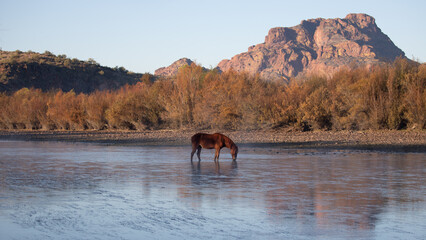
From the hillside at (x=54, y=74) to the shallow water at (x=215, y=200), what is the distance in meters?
60.7

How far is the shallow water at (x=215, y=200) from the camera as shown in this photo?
20.9 ft

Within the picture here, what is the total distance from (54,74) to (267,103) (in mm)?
54128

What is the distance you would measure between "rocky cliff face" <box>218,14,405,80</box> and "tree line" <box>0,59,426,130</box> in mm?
Answer: 76179

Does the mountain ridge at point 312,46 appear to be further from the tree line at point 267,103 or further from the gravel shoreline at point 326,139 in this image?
the gravel shoreline at point 326,139

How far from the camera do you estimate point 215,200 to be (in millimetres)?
8523

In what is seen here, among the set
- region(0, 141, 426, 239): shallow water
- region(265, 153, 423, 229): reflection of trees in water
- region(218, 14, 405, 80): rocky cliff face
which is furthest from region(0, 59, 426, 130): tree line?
region(218, 14, 405, 80): rocky cliff face

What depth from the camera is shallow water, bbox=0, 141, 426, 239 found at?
6355 mm

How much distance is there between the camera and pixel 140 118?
3566cm

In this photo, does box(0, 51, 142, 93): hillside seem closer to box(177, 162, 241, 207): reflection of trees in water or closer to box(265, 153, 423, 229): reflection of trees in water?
box(177, 162, 241, 207): reflection of trees in water

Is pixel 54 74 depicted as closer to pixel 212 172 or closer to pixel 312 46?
pixel 212 172

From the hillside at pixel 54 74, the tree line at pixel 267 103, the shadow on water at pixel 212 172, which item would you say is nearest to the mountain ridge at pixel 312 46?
the hillside at pixel 54 74

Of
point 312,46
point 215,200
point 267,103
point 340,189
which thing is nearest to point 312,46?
point 312,46

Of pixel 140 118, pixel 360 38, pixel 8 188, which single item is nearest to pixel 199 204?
pixel 8 188

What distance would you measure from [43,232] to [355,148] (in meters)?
15.4
